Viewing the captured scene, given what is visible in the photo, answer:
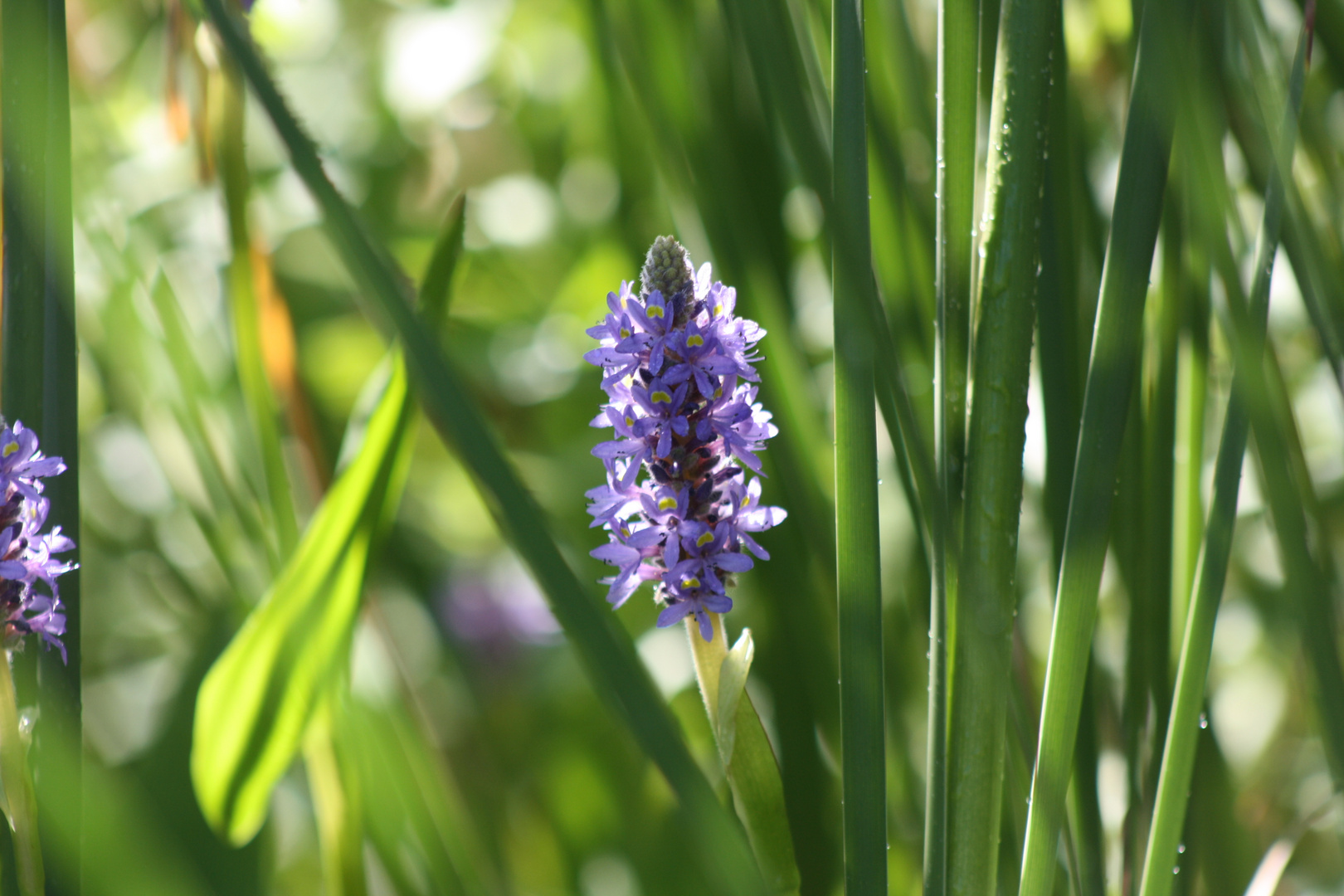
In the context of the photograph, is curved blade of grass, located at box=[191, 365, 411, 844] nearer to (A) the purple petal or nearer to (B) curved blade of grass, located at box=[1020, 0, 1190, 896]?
(A) the purple petal

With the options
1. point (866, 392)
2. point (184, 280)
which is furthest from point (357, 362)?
point (866, 392)

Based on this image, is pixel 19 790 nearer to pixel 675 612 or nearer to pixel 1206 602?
pixel 675 612

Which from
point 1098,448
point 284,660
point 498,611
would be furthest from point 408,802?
point 498,611

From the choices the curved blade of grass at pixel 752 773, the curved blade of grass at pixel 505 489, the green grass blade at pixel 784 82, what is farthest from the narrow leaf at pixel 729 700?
the green grass blade at pixel 784 82

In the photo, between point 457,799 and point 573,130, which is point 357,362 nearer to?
point 573,130

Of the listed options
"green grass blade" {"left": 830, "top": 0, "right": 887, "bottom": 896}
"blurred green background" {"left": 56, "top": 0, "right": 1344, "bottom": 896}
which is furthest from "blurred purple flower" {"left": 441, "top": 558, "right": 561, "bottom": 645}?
"green grass blade" {"left": 830, "top": 0, "right": 887, "bottom": 896}
